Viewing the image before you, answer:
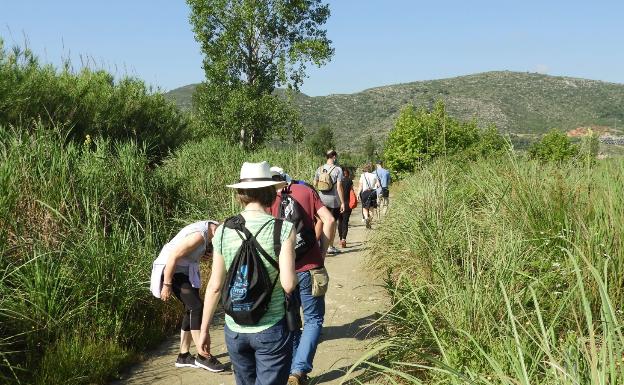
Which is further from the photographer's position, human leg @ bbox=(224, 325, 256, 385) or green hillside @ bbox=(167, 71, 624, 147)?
green hillside @ bbox=(167, 71, 624, 147)

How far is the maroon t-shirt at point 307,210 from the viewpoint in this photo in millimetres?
4598

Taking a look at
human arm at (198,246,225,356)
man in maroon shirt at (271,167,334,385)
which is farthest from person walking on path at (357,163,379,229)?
human arm at (198,246,225,356)

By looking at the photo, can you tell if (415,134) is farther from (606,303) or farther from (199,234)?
(606,303)

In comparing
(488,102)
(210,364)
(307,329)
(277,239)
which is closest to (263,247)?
(277,239)

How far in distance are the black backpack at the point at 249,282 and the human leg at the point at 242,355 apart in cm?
11

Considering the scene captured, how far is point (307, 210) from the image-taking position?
4.83m

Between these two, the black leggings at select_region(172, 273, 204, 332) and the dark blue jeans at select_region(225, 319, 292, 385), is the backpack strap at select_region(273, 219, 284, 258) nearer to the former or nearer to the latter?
the dark blue jeans at select_region(225, 319, 292, 385)

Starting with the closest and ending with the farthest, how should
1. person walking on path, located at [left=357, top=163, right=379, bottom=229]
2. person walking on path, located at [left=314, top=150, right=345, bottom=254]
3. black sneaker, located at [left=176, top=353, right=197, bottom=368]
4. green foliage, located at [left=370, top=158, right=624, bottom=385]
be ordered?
green foliage, located at [left=370, top=158, right=624, bottom=385]
black sneaker, located at [left=176, top=353, right=197, bottom=368]
person walking on path, located at [left=314, top=150, right=345, bottom=254]
person walking on path, located at [left=357, top=163, right=379, bottom=229]

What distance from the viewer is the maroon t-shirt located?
460 cm

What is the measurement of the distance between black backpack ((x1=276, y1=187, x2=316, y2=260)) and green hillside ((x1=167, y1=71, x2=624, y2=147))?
9904cm

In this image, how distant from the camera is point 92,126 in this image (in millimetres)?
15117

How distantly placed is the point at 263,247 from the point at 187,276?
202 cm

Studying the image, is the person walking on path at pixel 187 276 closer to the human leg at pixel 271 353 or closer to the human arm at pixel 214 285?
the human arm at pixel 214 285

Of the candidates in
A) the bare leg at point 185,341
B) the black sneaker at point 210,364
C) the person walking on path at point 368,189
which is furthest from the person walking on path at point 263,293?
the person walking on path at point 368,189
